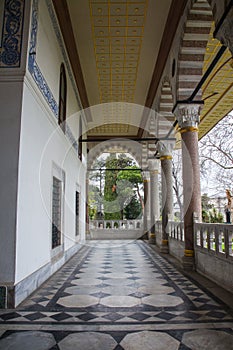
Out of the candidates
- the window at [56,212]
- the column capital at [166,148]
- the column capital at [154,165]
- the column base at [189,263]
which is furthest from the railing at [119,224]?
the column base at [189,263]

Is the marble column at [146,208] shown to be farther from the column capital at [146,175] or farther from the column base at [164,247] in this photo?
the column base at [164,247]

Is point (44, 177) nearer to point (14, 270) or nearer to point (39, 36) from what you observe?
point (14, 270)

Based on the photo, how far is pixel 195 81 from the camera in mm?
6379

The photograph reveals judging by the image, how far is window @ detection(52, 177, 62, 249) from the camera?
628 cm

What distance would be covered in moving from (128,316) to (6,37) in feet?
12.0

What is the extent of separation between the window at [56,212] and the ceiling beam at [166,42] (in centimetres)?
391

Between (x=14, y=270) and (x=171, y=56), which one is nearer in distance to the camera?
(x=14, y=270)

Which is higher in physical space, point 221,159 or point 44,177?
point 221,159

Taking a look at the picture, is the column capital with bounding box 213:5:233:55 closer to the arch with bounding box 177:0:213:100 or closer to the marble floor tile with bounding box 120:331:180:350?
the arch with bounding box 177:0:213:100

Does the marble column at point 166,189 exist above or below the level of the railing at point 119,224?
above

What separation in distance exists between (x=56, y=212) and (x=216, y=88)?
6120 millimetres

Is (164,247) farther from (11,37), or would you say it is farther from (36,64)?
(11,37)

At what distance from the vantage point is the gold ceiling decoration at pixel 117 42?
5973mm

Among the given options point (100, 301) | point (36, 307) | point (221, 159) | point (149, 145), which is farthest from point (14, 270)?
point (221, 159)
